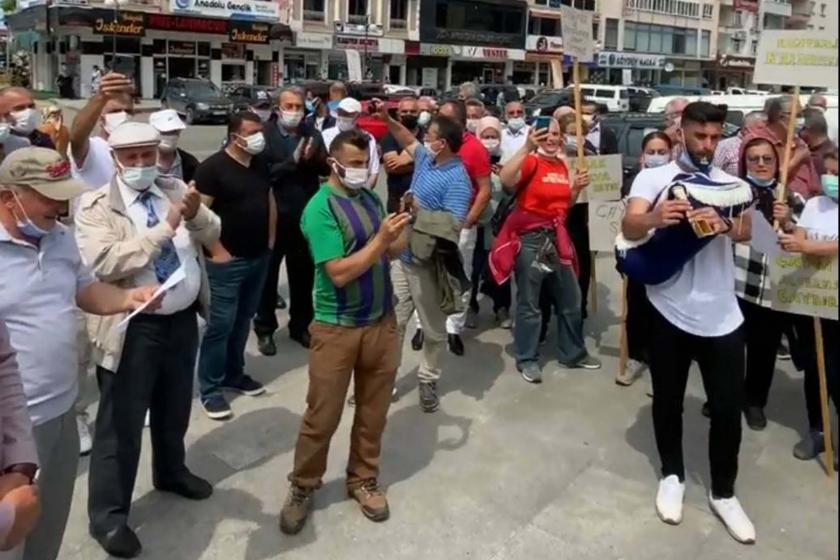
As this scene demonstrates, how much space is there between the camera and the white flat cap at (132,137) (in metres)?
3.50

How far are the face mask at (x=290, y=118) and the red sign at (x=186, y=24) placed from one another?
39171mm

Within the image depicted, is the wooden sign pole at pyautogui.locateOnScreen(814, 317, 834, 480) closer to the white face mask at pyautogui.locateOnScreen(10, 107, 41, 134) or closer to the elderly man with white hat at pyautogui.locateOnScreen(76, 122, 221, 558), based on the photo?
the elderly man with white hat at pyautogui.locateOnScreen(76, 122, 221, 558)

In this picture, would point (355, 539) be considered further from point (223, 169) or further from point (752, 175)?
point (752, 175)

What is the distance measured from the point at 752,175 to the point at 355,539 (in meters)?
2.83

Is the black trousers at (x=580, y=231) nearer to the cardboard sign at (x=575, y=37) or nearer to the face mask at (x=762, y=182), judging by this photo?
the cardboard sign at (x=575, y=37)

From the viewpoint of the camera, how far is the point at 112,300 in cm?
314

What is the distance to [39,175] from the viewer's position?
2.80m

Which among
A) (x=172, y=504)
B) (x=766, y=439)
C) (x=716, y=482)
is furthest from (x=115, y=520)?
(x=766, y=439)

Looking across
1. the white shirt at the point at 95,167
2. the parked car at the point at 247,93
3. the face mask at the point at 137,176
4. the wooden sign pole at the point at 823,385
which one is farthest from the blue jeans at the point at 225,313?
the parked car at the point at 247,93

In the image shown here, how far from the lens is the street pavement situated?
379cm

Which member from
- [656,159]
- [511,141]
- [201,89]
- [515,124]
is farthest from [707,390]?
[201,89]

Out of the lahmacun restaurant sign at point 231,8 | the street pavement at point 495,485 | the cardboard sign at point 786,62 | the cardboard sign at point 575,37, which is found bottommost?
the street pavement at point 495,485

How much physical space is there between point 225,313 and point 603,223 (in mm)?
2782

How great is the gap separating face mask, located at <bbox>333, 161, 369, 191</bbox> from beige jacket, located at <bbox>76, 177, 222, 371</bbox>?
2.18 feet
